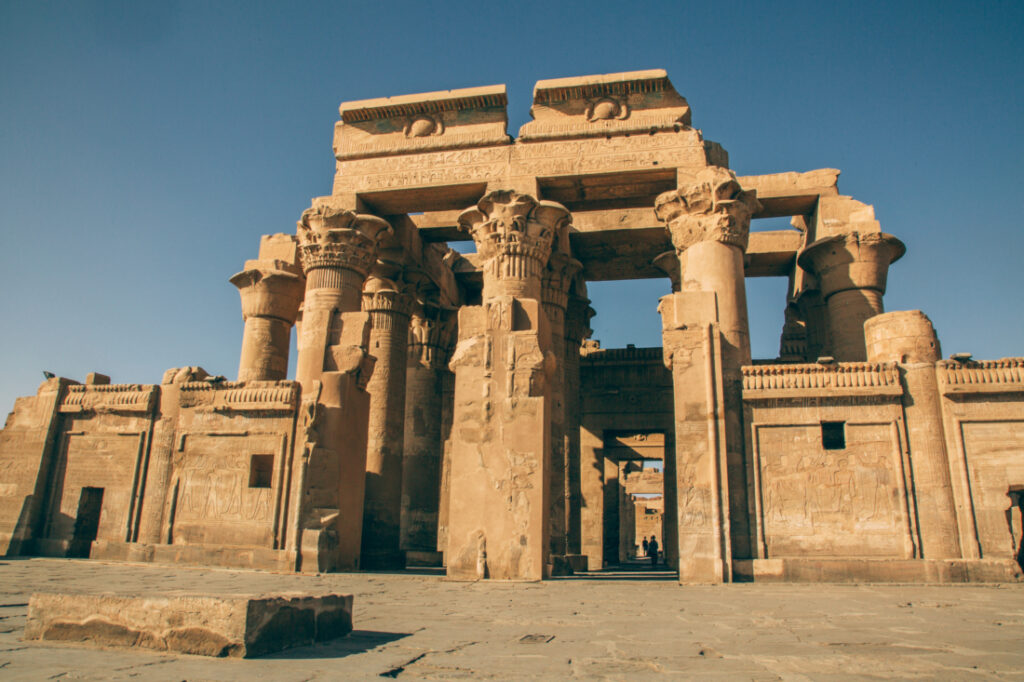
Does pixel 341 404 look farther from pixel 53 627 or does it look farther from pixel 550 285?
pixel 53 627

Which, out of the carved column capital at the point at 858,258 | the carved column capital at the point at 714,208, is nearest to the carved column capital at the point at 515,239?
the carved column capital at the point at 714,208

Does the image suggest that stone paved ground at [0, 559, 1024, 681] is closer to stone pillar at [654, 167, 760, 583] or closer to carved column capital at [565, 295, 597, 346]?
stone pillar at [654, 167, 760, 583]

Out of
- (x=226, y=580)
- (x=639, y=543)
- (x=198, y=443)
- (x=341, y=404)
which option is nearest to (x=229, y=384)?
(x=198, y=443)

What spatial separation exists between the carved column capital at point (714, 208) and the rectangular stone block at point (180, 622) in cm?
1055

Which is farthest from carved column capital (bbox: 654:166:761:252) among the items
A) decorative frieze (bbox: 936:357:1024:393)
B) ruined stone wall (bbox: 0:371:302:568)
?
ruined stone wall (bbox: 0:371:302:568)

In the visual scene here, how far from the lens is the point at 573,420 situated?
1647 cm

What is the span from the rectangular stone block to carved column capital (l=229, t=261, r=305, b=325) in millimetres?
13186

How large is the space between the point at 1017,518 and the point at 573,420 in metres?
8.37

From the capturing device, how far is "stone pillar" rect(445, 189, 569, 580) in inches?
414

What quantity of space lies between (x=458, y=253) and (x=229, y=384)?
8501mm

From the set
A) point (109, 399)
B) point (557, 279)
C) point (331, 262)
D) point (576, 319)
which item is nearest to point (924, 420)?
point (557, 279)

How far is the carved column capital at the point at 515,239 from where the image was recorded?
12.8 meters

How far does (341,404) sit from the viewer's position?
41.5 feet

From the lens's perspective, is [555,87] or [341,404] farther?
[555,87]
